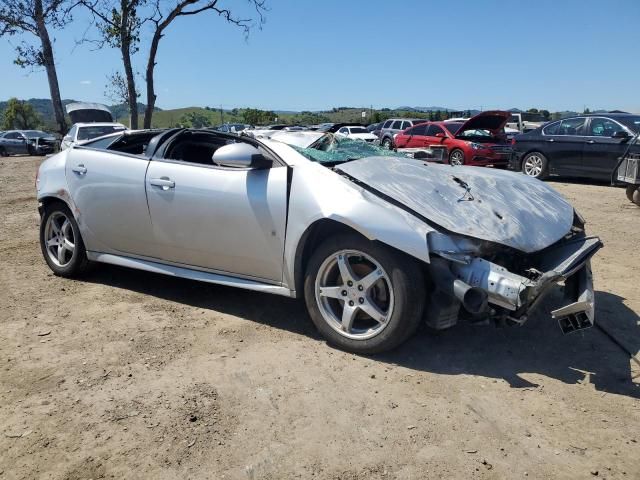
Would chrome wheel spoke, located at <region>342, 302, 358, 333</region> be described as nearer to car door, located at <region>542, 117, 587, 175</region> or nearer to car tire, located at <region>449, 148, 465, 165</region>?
car door, located at <region>542, 117, 587, 175</region>

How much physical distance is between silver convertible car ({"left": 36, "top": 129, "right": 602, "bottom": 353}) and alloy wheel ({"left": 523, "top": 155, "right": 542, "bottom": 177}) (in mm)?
8735

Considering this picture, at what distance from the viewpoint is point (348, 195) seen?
11.2ft

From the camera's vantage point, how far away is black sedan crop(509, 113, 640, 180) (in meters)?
11.2

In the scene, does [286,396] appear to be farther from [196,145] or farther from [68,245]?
[68,245]

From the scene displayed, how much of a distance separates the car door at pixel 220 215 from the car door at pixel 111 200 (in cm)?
14

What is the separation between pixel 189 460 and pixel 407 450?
3.25ft

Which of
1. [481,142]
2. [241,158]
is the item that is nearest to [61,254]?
[241,158]

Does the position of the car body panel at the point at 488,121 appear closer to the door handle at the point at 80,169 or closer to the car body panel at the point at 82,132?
the car body panel at the point at 82,132

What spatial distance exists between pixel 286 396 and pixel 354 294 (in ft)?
2.54

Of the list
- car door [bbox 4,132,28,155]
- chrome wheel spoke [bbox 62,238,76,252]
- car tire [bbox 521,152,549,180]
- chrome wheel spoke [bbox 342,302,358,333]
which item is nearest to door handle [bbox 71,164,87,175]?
chrome wheel spoke [bbox 62,238,76,252]

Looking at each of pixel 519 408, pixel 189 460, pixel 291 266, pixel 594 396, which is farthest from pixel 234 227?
pixel 594 396

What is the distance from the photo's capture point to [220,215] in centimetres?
387

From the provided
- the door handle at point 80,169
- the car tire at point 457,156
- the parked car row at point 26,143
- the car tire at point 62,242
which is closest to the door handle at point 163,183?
the door handle at point 80,169

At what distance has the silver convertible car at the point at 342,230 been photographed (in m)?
3.16
